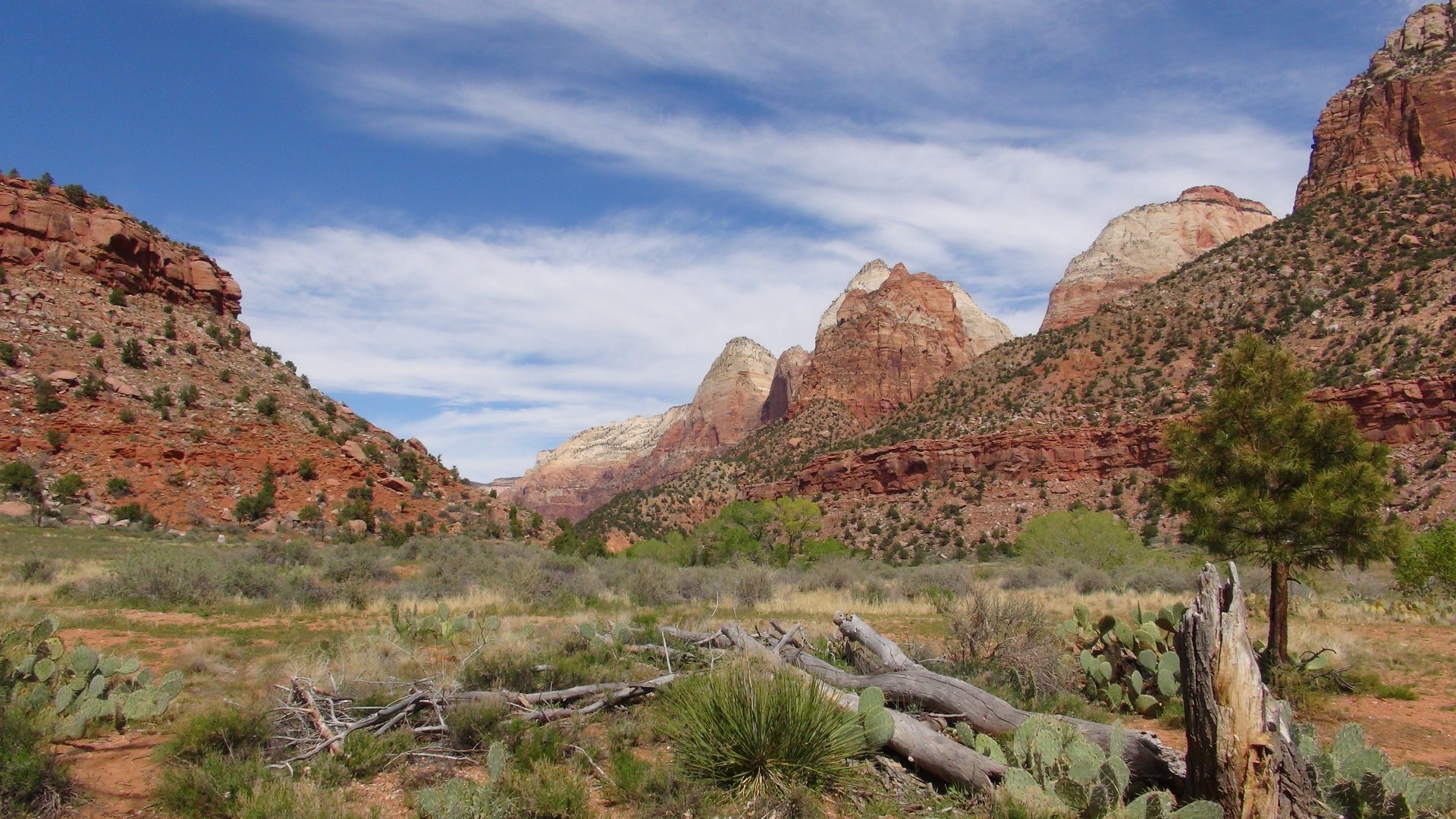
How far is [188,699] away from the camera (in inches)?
293

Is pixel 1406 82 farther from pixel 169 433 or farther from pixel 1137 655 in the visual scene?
pixel 169 433

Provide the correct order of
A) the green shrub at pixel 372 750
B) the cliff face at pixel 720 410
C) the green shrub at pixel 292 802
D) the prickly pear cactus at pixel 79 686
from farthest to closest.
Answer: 1. the cliff face at pixel 720 410
2. the prickly pear cactus at pixel 79 686
3. the green shrub at pixel 372 750
4. the green shrub at pixel 292 802

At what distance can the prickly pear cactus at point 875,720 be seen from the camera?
556cm

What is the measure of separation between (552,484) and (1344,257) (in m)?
163

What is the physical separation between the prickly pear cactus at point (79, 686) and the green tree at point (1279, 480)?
12.3 m

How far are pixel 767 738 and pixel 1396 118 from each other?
73.7m

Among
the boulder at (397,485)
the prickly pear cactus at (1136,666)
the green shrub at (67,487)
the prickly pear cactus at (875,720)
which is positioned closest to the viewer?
the prickly pear cactus at (875,720)

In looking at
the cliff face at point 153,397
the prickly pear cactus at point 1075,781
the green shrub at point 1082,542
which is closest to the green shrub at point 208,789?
the prickly pear cactus at point 1075,781

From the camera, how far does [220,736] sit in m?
→ 5.79

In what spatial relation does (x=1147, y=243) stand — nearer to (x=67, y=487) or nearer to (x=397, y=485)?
(x=397, y=485)

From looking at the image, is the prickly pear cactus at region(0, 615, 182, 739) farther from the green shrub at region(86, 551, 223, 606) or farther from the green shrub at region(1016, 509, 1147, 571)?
the green shrub at region(1016, 509, 1147, 571)

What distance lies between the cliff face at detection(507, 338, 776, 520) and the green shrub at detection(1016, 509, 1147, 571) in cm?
8936

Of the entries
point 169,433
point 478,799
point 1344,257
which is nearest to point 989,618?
point 478,799

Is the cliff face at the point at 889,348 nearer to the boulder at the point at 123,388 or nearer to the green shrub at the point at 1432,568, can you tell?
the green shrub at the point at 1432,568
